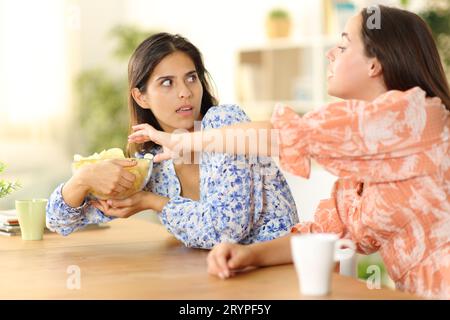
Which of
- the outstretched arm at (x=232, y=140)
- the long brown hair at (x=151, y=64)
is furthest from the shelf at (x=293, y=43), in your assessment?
the outstretched arm at (x=232, y=140)

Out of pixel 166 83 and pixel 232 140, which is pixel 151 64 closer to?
pixel 166 83

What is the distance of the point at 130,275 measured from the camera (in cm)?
133

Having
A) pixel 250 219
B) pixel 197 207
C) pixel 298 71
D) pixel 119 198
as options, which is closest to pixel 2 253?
pixel 119 198

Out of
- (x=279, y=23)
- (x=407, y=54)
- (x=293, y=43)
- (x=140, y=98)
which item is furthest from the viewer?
(x=279, y=23)

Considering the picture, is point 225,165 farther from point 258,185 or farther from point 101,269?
point 101,269

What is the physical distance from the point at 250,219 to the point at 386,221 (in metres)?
0.31

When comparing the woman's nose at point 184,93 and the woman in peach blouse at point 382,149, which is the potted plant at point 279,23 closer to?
the woman's nose at point 184,93

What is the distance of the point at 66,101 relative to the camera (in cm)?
Answer: 589

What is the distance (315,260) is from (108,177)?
0.65 metres

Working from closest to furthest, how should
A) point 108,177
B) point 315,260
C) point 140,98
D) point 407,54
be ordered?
point 315,260 → point 407,54 → point 108,177 → point 140,98

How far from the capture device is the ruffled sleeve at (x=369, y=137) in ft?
4.17

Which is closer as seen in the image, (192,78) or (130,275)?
(130,275)

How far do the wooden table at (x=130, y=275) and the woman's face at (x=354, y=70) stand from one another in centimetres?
39

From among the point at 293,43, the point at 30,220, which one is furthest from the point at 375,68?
the point at 293,43
